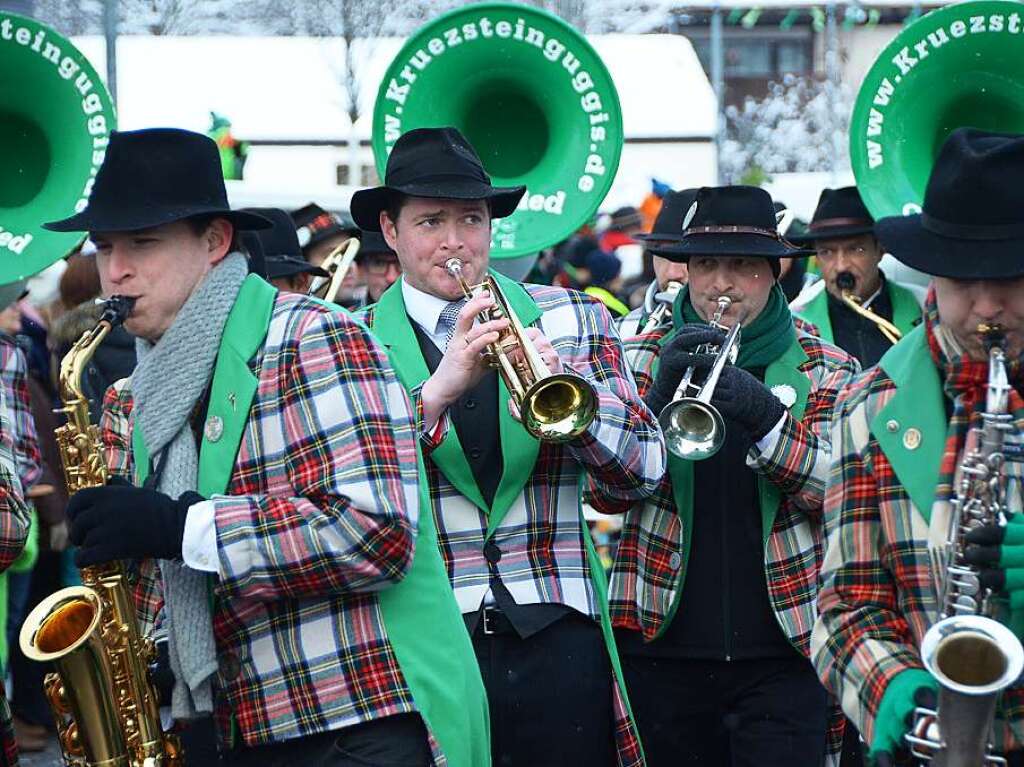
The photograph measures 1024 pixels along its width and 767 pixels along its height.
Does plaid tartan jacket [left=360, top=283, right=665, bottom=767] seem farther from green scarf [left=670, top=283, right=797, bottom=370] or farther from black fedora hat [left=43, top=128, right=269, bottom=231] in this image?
black fedora hat [left=43, top=128, right=269, bottom=231]

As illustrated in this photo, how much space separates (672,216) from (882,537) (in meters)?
3.74

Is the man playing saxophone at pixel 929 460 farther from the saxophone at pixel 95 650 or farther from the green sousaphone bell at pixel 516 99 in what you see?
the green sousaphone bell at pixel 516 99

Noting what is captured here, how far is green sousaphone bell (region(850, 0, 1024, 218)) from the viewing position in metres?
7.27

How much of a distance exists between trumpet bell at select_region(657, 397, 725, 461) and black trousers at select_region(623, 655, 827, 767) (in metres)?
0.68

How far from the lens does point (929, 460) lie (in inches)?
135

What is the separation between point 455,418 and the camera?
486 centimetres

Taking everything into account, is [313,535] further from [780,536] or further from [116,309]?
[780,536]

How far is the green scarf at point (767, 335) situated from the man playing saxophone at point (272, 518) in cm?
177

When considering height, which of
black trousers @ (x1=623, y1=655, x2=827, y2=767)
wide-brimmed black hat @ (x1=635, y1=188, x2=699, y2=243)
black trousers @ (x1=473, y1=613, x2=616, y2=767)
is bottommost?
black trousers @ (x1=623, y1=655, x2=827, y2=767)

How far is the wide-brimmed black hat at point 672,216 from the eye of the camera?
7.01 meters

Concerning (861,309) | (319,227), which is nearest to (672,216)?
(861,309)

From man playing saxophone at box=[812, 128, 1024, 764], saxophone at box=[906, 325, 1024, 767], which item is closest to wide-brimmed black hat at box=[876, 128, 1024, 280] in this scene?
man playing saxophone at box=[812, 128, 1024, 764]

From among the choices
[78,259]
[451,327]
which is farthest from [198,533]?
[78,259]

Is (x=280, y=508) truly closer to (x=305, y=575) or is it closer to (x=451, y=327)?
(x=305, y=575)
